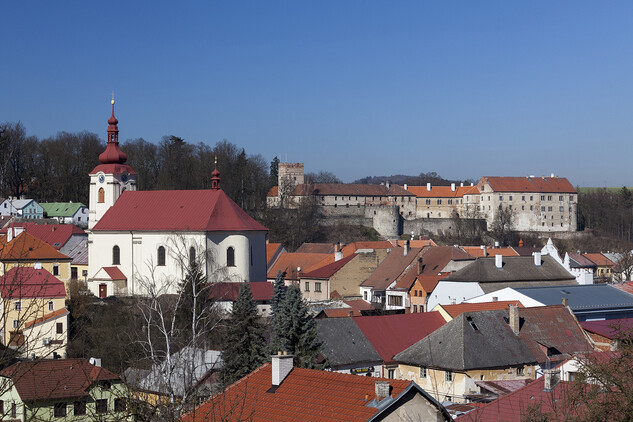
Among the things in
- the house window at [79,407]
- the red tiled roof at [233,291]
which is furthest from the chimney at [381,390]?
the red tiled roof at [233,291]

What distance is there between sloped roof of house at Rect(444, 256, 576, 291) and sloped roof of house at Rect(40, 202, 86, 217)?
43095 millimetres

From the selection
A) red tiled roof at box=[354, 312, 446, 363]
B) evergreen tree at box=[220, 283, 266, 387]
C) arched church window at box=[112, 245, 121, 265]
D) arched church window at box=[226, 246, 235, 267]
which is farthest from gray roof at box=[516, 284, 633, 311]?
arched church window at box=[112, 245, 121, 265]

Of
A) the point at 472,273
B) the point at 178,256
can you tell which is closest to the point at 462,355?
the point at 472,273

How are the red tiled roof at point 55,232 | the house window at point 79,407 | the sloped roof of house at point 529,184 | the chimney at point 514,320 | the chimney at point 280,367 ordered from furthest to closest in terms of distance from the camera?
the sloped roof of house at point 529,184
the red tiled roof at point 55,232
the chimney at point 514,320
the chimney at point 280,367
the house window at point 79,407

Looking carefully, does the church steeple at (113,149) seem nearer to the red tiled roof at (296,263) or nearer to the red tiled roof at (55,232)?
the red tiled roof at (55,232)

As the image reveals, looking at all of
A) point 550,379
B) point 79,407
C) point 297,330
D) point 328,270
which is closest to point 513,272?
point 328,270

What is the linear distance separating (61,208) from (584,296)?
5322cm

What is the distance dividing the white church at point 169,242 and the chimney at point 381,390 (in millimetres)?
34703

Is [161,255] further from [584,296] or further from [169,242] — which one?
[584,296]

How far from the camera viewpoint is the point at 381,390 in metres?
14.6

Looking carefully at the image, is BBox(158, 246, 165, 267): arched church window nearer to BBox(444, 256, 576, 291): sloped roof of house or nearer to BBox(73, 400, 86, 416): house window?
BBox(444, 256, 576, 291): sloped roof of house

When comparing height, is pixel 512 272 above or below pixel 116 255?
below

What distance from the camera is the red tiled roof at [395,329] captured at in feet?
105

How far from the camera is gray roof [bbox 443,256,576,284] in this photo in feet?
142
